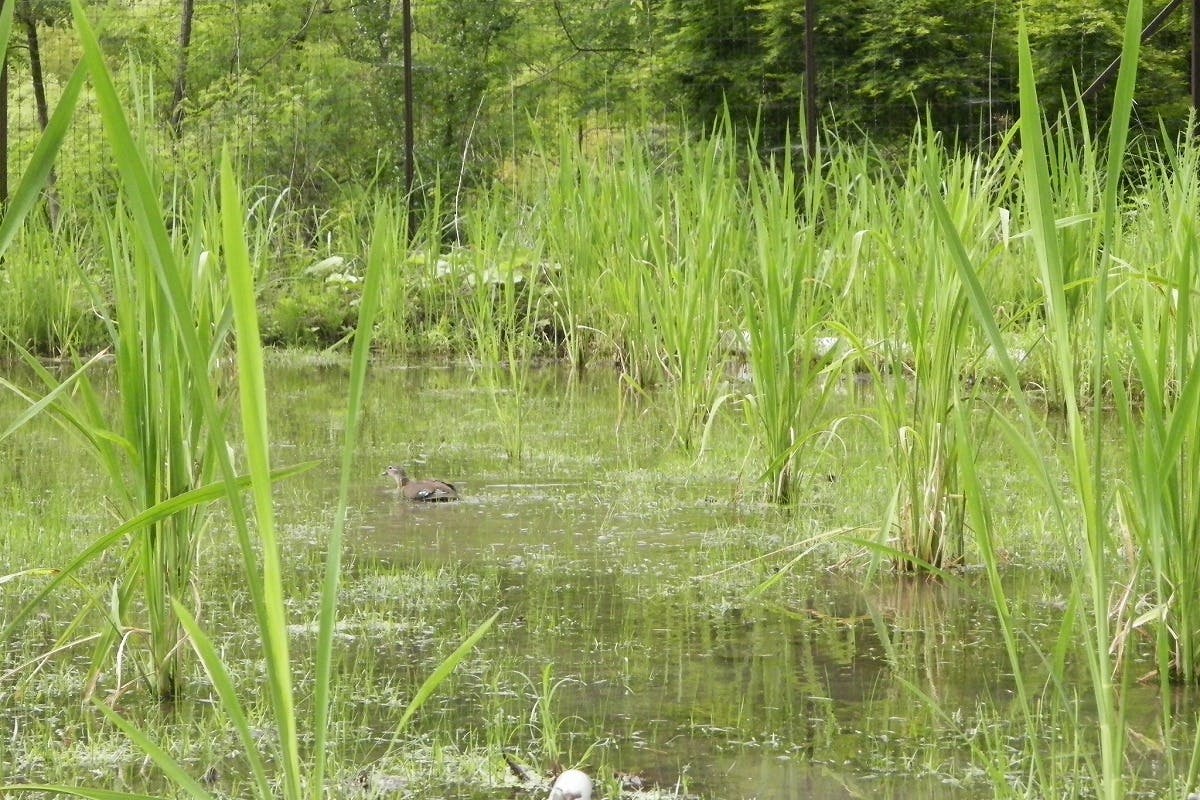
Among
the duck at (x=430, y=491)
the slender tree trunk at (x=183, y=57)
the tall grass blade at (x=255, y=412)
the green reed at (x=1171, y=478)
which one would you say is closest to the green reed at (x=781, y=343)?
the duck at (x=430, y=491)

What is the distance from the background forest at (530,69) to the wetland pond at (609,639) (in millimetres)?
9315

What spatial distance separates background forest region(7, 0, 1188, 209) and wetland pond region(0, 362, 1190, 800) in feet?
30.6

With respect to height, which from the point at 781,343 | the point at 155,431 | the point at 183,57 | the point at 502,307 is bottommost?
the point at 502,307

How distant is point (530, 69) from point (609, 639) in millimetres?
15089

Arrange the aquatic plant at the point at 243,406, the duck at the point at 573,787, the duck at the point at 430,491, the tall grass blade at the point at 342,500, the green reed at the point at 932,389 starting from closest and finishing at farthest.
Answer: the aquatic plant at the point at 243,406 < the tall grass blade at the point at 342,500 < the duck at the point at 573,787 < the green reed at the point at 932,389 < the duck at the point at 430,491

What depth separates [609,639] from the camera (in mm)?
2781

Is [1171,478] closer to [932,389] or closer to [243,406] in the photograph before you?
[932,389]

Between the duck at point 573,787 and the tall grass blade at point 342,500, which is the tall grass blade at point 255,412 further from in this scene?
the duck at point 573,787

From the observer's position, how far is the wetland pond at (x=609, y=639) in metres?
2.11

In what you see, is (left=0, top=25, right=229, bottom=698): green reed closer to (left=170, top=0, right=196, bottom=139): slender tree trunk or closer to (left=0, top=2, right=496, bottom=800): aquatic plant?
(left=0, top=2, right=496, bottom=800): aquatic plant

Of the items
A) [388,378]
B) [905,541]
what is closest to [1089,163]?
[905,541]

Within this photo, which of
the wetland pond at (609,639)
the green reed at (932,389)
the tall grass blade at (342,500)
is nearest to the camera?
the tall grass blade at (342,500)

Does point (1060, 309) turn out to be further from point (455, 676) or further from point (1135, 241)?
point (1135, 241)

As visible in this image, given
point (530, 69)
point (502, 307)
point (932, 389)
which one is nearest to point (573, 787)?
point (932, 389)
